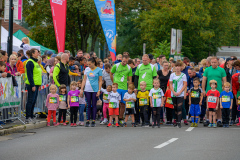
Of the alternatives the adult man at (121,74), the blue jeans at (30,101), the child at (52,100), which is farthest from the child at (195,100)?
the blue jeans at (30,101)

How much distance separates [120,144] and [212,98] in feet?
16.5

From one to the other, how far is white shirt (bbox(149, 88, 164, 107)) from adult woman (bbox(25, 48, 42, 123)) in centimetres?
331

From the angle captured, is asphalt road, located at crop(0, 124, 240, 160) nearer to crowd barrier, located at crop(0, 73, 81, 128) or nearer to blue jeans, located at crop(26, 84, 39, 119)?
blue jeans, located at crop(26, 84, 39, 119)

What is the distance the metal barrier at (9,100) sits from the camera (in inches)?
487

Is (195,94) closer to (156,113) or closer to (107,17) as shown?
(156,113)

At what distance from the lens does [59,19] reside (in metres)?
17.7

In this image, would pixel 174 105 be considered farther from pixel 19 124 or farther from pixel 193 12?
pixel 193 12

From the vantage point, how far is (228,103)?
1395cm

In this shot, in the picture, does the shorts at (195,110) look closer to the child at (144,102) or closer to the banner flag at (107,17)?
the child at (144,102)

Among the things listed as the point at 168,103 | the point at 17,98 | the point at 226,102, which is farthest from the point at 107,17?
the point at 226,102

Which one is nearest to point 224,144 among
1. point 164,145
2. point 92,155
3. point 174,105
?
point 164,145

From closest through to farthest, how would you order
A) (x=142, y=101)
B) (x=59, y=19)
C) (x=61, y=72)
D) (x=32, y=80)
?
(x=32, y=80), (x=142, y=101), (x=61, y=72), (x=59, y=19)

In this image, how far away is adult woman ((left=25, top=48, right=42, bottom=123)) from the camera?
13.2 m

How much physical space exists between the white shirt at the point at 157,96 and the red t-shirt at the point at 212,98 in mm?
1478
